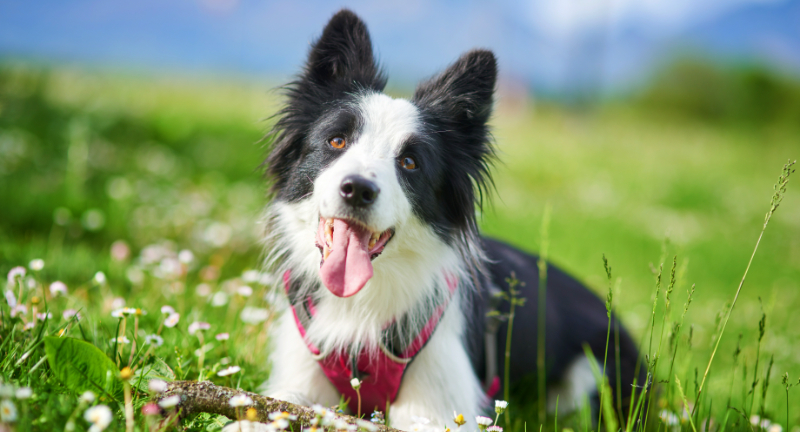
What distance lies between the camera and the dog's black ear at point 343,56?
2.66 metres

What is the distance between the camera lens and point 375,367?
2422 millimetres

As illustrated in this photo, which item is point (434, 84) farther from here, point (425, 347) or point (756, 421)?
point (756, 421)

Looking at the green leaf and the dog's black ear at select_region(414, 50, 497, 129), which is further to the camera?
the dog's black ear at select_region(414, 50, 497, 129)

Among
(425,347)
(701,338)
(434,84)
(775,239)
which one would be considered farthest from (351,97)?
(775,239)

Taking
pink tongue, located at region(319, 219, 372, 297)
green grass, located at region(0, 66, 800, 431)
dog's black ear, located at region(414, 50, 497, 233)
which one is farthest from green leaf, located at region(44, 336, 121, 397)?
dog's black ear, located at region(414, 50, 497, 233)

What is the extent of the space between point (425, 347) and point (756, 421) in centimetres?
172

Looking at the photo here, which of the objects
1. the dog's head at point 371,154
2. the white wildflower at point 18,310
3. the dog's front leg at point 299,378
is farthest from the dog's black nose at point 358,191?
the white wildflower at point 18,310

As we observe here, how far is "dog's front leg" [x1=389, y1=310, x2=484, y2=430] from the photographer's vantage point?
93.1 inches

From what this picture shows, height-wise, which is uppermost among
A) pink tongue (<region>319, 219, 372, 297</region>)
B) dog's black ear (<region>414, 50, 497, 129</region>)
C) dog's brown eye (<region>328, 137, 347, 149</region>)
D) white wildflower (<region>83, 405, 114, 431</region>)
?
dog's black ear (<region>414, 50, 497, 129</region>)

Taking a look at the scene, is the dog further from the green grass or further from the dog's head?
the green grass

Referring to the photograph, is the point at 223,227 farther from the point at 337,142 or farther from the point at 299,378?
the point at 337,142

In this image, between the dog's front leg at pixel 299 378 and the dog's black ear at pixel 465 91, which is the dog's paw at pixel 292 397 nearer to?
the dog's front leg at pixel 299 378

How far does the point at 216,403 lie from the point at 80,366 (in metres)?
0.53

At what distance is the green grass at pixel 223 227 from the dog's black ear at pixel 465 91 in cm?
16
